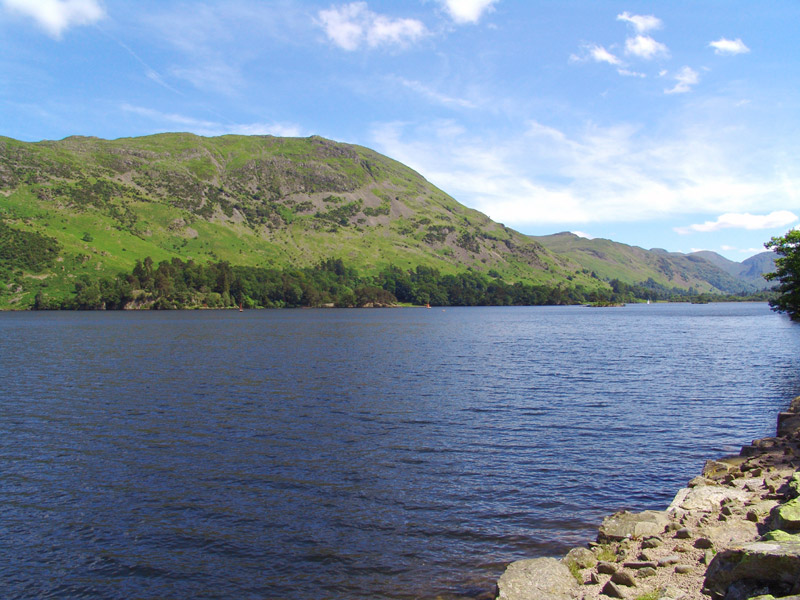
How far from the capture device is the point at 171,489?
82.0ft

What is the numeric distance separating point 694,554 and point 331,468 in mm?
17538

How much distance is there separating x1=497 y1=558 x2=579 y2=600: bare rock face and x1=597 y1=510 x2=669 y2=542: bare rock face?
282cm

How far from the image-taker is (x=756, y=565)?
11320 millimetres

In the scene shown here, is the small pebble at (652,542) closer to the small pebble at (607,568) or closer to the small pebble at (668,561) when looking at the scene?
the small pebble at (668,561)

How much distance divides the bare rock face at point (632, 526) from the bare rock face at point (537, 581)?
2824 mm

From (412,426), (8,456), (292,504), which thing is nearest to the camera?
(292,504)

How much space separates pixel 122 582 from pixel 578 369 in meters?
57.6

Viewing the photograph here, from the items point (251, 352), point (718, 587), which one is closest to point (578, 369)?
point (251, 352)

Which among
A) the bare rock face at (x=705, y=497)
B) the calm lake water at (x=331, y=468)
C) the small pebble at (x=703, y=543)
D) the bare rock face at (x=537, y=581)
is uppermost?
the small pebble at (x=703, y=543)

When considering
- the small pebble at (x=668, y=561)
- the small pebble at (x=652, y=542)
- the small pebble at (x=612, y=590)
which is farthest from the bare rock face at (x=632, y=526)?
the small pebble at (x=612, y=590)

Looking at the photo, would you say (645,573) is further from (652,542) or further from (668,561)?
(652,542)

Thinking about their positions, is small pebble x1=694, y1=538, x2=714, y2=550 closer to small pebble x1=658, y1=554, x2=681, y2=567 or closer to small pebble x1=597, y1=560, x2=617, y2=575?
small pebble x1=658, y1=554, x2=681, y2=567

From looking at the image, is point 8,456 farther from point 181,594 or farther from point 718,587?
point 718,587

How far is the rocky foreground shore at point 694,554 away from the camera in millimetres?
11414
